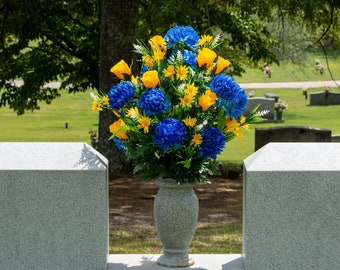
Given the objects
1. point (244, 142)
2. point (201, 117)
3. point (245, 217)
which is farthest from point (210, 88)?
point (244, 142)

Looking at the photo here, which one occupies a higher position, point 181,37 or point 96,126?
point 181,37

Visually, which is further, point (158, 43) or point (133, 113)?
point (158, 43)

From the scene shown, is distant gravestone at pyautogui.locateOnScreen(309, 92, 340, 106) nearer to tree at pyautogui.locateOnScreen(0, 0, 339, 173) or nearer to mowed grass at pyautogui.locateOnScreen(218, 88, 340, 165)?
mowed grass at pyautogui.locateOnScreen(218, 88, 340, 165)

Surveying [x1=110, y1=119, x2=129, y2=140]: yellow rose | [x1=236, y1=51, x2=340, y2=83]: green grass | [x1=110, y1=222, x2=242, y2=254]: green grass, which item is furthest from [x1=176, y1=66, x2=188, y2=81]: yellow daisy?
[x1=236, y1=51, x2=340, y2=83]: green grass

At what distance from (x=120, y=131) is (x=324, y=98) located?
93.0 ft

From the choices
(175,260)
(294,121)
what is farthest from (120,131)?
(294,121)

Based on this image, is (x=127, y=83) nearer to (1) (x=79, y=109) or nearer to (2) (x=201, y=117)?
(2) (x=201, y=117)

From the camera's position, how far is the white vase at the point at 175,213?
21.7 feet

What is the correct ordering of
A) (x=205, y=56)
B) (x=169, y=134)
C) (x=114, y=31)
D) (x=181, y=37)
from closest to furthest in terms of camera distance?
(x=169, y=134) < (x=205, y=56) < (x=181, y=37) < (x=114, y=31)

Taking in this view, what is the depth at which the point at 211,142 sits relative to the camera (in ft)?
21.3

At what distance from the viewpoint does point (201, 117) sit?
6570 mm

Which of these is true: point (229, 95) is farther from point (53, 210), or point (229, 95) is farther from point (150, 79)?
point (53, 210)

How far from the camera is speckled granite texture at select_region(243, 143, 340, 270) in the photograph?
643 cm

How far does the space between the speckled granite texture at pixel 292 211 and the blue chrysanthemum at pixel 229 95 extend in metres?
0.38
